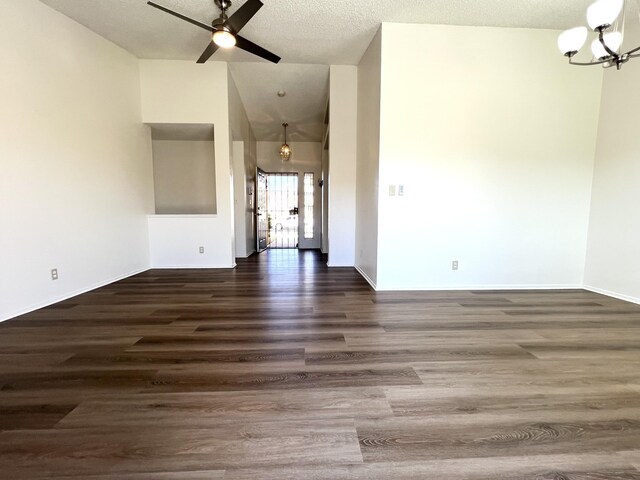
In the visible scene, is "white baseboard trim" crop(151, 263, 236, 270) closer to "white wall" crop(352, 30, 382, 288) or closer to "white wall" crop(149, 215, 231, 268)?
"white wall" crop(149, 215, 231, 268)

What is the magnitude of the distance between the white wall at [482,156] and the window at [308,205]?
447cm

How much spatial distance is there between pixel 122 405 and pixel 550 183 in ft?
15.2

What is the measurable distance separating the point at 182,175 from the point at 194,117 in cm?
156

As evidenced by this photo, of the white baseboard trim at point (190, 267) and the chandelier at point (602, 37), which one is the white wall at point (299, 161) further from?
the chandelier at point (602, 37)

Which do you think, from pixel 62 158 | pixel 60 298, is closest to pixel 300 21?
pixel 62 158

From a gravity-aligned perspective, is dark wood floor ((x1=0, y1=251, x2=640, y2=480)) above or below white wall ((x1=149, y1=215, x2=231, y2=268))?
below

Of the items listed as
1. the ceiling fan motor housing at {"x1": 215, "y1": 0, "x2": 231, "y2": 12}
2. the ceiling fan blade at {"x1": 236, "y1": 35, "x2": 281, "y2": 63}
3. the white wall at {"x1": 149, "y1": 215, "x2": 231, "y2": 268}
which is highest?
the ceiling fan motor housing at {"x1": 215, "y1": 0, "x2": 231, "y2": 12}

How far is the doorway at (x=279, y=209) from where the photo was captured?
298 inches

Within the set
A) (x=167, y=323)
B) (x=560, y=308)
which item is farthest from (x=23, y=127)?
(x=560, y=308)

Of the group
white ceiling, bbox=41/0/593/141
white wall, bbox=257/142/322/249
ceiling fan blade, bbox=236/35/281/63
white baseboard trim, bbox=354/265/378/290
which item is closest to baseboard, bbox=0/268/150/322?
white ceiling, bbox=41/0/593/141

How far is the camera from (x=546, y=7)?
2.96 metres

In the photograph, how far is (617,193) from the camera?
325 centimetres

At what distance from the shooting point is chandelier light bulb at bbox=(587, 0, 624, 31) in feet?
5.94

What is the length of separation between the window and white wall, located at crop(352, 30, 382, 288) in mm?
3117
